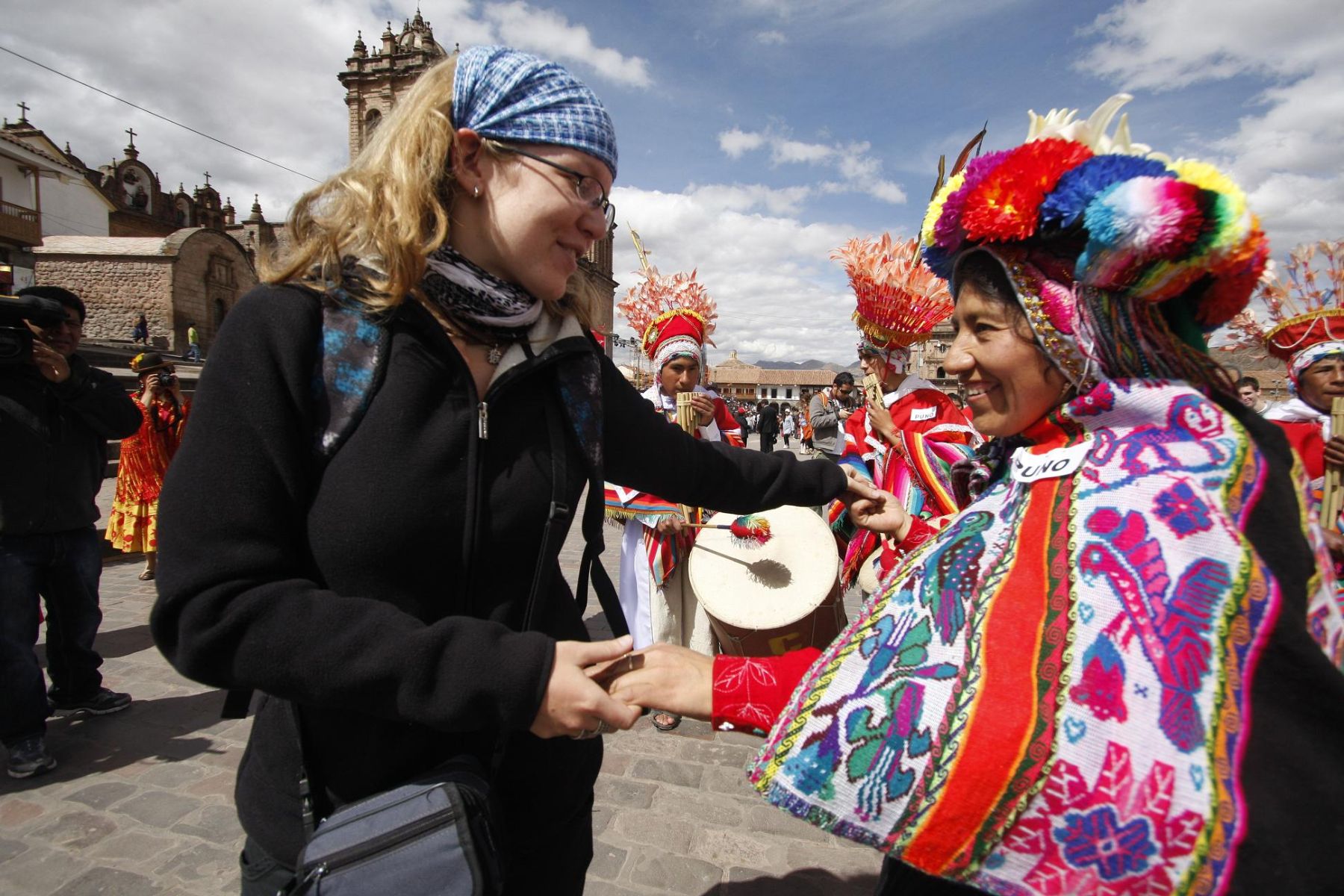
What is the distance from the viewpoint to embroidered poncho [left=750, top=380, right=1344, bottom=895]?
0.95 m

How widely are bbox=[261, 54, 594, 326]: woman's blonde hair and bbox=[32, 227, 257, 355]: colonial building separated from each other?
111 ft

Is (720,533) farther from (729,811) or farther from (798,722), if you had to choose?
(798,722)

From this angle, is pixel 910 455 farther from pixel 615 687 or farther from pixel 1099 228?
pixel 615 687

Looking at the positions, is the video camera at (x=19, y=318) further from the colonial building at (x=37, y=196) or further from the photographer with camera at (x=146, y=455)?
the colonial building at (x=37, y=196)

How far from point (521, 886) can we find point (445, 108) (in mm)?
1585

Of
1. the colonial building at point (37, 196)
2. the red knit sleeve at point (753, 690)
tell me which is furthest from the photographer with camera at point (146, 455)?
the colonial building at point (37, 196)

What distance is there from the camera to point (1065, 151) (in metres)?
1.38

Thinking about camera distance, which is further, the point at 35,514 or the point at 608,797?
the point at 35,514

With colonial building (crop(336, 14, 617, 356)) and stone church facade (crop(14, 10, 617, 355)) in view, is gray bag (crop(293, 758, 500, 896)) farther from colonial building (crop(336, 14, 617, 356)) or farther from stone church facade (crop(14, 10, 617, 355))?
colonial building (crop(336, 14, 617, 356))

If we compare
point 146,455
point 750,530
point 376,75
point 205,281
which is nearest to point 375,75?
point 376,75

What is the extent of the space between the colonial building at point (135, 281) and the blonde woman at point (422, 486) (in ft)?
112

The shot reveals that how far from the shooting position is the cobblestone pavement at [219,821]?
8.75ft

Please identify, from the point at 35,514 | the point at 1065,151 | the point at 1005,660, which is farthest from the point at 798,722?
the point at 35,514

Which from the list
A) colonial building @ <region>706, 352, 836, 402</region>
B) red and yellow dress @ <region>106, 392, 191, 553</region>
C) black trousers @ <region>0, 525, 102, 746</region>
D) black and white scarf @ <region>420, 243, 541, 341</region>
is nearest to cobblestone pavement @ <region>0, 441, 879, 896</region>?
black trousers @ <region>0, 525, 102, 746</region>
